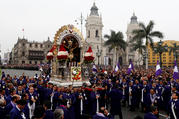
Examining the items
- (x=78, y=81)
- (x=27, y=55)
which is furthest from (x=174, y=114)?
(x=27, y=55)

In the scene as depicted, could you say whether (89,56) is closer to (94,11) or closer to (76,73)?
(76,73)

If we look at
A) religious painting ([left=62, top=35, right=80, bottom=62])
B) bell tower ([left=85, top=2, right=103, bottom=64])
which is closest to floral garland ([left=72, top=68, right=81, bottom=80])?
religious painting ([left=62, top=35, right=80, bottom=62])

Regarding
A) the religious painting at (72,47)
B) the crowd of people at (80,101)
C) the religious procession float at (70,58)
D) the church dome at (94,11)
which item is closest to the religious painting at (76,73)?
the religious procession float at (70,58)

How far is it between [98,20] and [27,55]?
34193 millimetres

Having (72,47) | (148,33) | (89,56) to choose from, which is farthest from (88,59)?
(148,33)

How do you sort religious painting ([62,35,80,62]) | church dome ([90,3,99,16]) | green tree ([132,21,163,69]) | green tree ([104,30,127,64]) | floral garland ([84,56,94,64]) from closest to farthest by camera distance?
floral garland ([84,56,94,64]), religious painting ([62,35,80,62]), green tree ([132,21,163,69]), green tree ([104,30,127,64]), church dome ([90,3,99,16])

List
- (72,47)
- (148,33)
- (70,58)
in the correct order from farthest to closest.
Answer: (148,33)
(72,47)
(70,58)

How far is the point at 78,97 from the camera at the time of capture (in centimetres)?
755

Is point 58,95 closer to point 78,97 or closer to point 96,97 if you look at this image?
point 78,97

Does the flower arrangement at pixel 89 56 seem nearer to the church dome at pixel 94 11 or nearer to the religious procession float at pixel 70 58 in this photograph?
the religious procession float at pixel 70 58

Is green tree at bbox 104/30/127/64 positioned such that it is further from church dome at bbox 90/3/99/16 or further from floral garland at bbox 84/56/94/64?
church dome at bbox 90/3/99/16

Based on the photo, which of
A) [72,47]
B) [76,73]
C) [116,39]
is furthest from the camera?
[116,39]

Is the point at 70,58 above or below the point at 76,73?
above

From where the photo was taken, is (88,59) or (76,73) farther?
(88,59)
